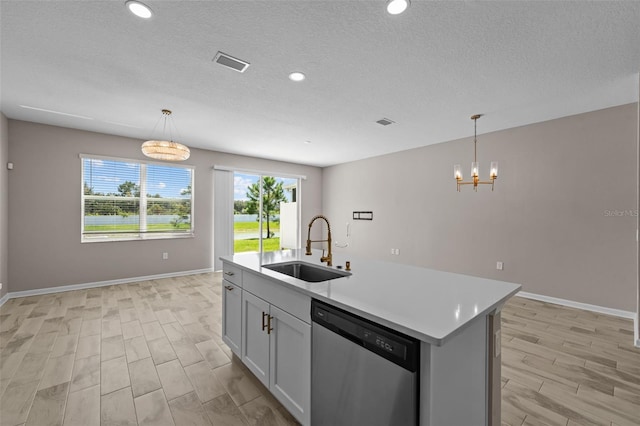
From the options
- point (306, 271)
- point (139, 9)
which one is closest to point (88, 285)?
point (306, 271)

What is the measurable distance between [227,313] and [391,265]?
1.47m

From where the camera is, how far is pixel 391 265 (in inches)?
83.2

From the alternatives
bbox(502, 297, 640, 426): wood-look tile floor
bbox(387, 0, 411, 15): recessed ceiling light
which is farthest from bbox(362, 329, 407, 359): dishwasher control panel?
bbox(387, 0, 411, 15): recessed ceiling light

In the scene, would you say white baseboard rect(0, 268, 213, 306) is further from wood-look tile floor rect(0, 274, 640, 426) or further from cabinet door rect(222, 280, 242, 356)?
cabinet door rect(222, 280, 242, 356)

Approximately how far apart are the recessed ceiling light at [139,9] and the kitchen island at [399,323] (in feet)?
6.00

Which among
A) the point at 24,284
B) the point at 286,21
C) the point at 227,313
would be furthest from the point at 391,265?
the point at 24,284

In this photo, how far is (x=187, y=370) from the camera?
218cm

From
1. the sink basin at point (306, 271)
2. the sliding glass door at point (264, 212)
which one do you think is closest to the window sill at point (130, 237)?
the sliding glass door at point (264, 212)

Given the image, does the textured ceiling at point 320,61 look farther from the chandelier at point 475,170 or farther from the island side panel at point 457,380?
the island side panel at point 457,380

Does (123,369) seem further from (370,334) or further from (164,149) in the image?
(164,149)

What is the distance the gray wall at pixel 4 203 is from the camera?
365cm

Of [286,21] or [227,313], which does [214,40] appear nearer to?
[286,21]

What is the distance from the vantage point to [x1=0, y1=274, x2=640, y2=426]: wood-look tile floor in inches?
67.4

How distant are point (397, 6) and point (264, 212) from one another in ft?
17.6
